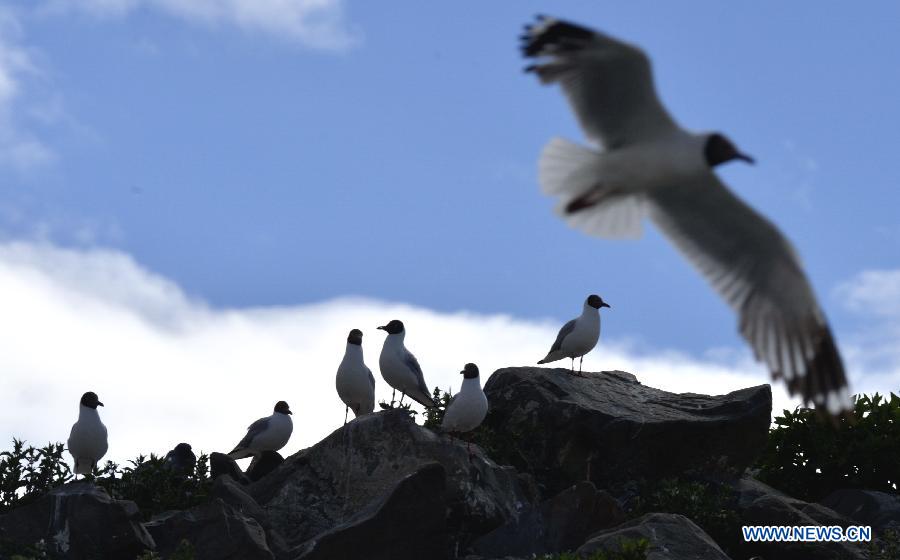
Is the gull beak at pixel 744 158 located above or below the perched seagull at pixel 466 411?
above

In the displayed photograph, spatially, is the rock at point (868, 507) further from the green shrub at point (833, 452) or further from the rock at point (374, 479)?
the rock at point (374, 479)

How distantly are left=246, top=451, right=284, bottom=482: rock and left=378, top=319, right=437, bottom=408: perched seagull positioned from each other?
5.48 ft

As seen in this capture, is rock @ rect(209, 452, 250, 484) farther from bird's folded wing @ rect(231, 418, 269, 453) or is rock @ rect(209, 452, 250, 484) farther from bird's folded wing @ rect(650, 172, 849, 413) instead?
bird's folded wing @ rect(650, 172, 849, 413)

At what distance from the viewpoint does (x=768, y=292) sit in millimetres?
12070

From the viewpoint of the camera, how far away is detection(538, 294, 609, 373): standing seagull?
18.4m

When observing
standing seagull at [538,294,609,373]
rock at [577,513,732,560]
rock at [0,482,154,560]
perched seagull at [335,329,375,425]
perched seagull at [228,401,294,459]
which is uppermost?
standing seagull at [538,294,609,373]

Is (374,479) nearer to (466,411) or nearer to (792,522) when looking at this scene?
(466,411)

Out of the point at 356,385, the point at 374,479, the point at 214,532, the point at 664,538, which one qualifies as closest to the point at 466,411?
the point at 374,479

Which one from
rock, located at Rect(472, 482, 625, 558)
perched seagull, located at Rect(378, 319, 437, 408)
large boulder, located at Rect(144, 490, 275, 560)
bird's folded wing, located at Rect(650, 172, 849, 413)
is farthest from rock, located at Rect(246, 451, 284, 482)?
bird's folded wing, located at Rect(650, 172, 849, 413)

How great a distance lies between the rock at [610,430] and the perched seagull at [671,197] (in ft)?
10.5

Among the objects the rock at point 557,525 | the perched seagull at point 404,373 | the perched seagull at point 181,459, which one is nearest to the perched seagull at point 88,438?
the perched seagull at point 181,459

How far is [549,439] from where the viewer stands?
1507cm

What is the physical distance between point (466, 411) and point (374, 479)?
4.65 ft

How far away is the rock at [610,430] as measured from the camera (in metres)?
15.0
